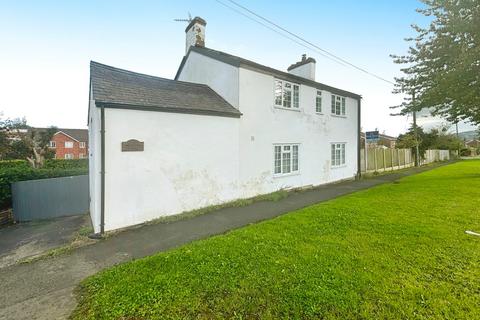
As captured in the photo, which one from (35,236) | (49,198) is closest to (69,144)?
(49,198)

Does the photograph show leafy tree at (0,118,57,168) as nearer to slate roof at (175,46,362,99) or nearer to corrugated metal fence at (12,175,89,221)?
corrugated metal fence at (12,175,89,221)

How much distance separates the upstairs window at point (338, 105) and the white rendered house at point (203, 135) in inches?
3.3

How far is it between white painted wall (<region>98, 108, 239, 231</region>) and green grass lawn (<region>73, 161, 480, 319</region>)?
2856mm

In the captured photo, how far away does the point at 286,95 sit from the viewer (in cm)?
1209

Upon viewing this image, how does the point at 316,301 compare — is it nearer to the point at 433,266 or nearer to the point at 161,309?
the point at 161,309

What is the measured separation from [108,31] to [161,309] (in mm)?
10513

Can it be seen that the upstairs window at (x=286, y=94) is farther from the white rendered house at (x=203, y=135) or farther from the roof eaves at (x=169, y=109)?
the roof eaves at (x=169, y=109)

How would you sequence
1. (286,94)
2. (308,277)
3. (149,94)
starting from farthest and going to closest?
(286,94) → (149,94) → (308,277)

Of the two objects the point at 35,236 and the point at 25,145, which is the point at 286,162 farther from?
the point at 25,145

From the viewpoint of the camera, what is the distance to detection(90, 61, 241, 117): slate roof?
6.98m

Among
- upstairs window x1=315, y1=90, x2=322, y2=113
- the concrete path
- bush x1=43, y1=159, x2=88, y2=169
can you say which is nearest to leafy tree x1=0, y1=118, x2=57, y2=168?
bush x1=43, y1=159, x2=88, y2=169

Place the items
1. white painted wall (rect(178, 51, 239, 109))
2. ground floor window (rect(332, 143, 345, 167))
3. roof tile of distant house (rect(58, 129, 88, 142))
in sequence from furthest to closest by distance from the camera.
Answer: roof tile of distant house (rect(58, 129, 88, 142)) → ground floor window (rect(332, 143, 345, 167)) → white painted wall (rect(178, 51, 239, 109))

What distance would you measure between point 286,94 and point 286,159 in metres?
3.43

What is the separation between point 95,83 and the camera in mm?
7156
